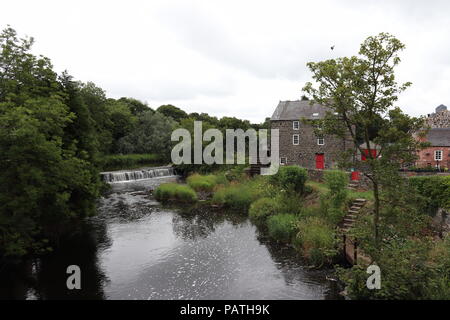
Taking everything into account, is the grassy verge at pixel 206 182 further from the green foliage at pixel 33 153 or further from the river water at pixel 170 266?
the green foliage at pixel 33 153

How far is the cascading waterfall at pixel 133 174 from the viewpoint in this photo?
1498 inches

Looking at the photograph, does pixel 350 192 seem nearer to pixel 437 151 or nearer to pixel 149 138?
pixel 437 151

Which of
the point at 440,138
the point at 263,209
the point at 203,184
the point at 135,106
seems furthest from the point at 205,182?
the point at 135,106

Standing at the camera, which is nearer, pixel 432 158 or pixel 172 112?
pixel 432 158

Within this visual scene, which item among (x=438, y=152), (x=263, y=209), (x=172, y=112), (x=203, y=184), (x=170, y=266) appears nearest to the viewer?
(x=170, y=266)

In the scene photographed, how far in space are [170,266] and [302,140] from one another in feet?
85.2

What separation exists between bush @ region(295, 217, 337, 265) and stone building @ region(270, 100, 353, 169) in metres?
19.8

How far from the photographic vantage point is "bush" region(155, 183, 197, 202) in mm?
27859

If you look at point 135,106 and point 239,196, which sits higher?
point 135,106

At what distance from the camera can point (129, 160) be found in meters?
49.5

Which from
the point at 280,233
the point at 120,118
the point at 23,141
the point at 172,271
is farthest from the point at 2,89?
the point at 120,118

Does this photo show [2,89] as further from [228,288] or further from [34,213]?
[228,288]

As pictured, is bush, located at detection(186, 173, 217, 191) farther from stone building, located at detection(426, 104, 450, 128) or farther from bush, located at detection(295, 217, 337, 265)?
stone building, located at detection(426, 104, 450, 128)

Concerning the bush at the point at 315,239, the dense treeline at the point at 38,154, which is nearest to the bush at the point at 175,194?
the dense treeline at the point at 38,154
